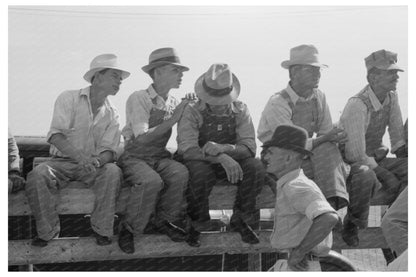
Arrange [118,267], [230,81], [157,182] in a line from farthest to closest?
[118,267] → [230,81] → [157,182]

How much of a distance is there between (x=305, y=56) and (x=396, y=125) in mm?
1178

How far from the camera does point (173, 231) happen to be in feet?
19.3

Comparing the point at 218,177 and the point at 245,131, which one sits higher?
the point at 245,131

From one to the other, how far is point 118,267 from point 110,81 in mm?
2055

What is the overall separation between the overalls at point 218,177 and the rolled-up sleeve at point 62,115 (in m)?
1.09

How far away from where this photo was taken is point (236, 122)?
6.10 m

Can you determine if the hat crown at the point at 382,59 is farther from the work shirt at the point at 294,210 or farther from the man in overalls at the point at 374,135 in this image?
the work shirt at the point at 294,210

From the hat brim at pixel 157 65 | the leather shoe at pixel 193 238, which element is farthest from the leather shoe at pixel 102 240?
the hat brim at pixel 157 65

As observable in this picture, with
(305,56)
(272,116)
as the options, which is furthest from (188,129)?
(305,56)

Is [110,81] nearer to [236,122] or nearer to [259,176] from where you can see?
[236,122]

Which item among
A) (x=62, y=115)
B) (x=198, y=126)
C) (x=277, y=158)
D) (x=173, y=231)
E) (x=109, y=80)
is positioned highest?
(x=109, y=80)

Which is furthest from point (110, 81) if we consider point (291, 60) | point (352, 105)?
point (352, 105)

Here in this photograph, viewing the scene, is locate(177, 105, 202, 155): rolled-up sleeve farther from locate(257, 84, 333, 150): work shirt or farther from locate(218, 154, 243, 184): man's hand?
locate(257, 84, 333, 150): work shirt

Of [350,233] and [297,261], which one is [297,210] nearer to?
[297,261]
